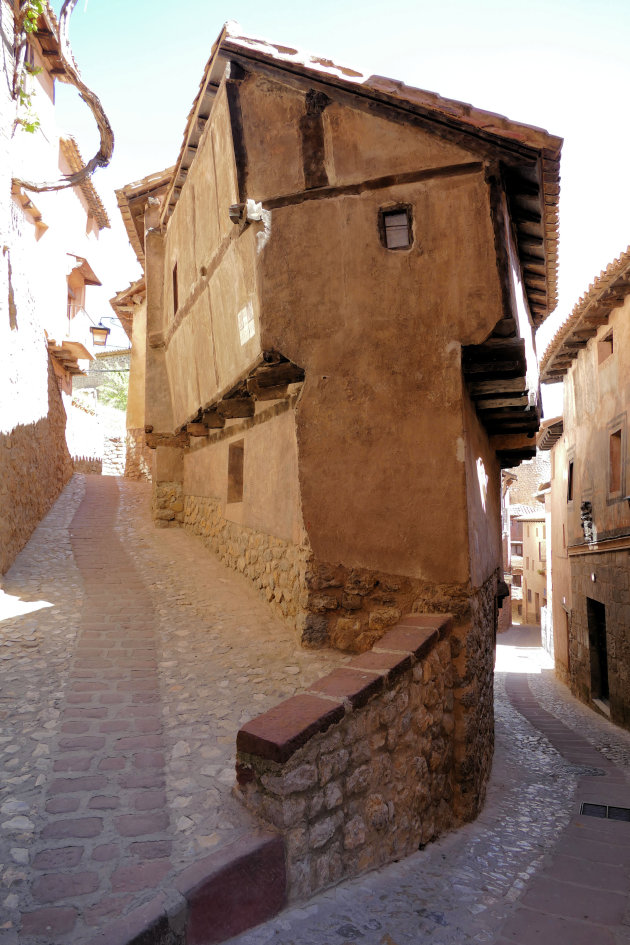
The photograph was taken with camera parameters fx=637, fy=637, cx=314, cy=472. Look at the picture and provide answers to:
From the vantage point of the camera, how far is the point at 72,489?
50.3 ft

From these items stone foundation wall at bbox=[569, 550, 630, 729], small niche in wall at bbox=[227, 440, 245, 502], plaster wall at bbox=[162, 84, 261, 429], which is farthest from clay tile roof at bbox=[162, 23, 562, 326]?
stone foundation wall at bbox=[569, 550, 630, 729]

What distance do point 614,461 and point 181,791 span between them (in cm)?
1148

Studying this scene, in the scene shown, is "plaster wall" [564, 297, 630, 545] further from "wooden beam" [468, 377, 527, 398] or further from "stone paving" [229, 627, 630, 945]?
"wooden beam" [468, 377, 527, 398]

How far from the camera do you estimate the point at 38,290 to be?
50.5 feet

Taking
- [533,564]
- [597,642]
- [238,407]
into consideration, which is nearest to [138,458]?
[238,407]

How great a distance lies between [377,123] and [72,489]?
1200 centimetres

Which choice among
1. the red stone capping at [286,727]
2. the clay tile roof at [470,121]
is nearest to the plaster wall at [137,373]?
the clay tile roof at [470,121]

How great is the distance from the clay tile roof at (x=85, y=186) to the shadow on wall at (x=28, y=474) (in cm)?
763

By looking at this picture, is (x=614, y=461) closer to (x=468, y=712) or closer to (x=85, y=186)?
(x=468, y=712)

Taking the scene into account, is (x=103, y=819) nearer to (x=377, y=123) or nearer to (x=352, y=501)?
(x=352, y=501)

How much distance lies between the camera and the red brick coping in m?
3.29

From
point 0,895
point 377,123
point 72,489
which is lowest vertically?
point 0,895

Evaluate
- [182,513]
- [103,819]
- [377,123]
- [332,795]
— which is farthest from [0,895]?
[182,513]

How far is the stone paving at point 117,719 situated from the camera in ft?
9.36
